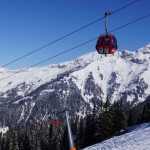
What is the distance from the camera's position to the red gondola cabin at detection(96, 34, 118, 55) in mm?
26966

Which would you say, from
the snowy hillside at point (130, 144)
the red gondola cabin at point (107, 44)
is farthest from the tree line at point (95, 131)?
the red gondola cabin at point (107, 44)

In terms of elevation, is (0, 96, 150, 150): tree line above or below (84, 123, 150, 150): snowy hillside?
above

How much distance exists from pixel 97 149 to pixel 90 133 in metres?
51.9

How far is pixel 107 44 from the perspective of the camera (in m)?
27.0

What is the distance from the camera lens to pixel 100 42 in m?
27.6

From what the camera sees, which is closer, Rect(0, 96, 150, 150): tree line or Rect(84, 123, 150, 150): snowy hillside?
Rect(84, 123, 150, 150): snowy hillside

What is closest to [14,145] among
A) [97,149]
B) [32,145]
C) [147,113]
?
[32,145]

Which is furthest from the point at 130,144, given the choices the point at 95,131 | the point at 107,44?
the point at 95,131

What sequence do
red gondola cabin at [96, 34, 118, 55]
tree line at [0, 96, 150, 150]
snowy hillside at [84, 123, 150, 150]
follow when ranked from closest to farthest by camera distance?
1. red gondola cabin at [96, 34, 118, 55]
2. snowy hillside at [84, 123, 150, 150]
3. tree line at [0, 96, 150, 150]

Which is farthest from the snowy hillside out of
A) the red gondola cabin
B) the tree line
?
the tree line

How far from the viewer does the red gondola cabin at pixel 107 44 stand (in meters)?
27.0

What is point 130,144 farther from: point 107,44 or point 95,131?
point 95,131

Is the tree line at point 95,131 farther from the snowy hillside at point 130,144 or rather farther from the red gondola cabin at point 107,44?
the red gondola cabin at point 107,44

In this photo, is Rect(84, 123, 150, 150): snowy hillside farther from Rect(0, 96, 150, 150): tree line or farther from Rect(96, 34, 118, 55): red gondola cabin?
Rect(0, 96, 150, 150): tree line
